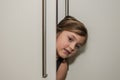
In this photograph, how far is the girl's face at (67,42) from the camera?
3.90 ft

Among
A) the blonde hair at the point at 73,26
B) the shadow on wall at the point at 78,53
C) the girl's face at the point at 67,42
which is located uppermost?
the blonde hair at the point at 73,26
